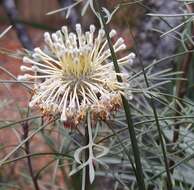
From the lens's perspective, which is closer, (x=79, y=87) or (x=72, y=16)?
(x=79, y=87)

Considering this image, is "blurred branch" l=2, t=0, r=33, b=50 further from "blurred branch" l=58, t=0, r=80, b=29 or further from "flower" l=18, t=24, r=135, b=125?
"flower" l=18, t=24, r=135, b=125

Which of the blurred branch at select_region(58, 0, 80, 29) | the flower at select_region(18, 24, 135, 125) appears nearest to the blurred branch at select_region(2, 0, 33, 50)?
the blurred branch at select_region(58, 0, 80, 29)

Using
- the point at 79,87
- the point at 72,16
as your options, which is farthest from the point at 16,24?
the point at 79,87

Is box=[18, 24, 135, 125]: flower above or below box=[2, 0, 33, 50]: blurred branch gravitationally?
below

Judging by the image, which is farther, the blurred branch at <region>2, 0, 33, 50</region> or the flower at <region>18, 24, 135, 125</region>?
the blurred branch at <region>2, 0, 33, 50</region>

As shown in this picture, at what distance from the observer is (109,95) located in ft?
2.49

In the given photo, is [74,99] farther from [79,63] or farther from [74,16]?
[74,16]

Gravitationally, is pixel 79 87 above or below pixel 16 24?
below

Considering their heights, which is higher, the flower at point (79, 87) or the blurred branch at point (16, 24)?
the blurred branch at point (16, 24)

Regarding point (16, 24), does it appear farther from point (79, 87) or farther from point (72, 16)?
point (79, 87)

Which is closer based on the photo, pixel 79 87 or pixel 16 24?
pixel 79 87

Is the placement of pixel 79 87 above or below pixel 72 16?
below

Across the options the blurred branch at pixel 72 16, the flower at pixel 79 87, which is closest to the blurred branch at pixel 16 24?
the blurred branch at pixel 72 16

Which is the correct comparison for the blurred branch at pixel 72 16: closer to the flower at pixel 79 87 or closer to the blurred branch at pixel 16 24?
the blurred branch at pixel 16 24
